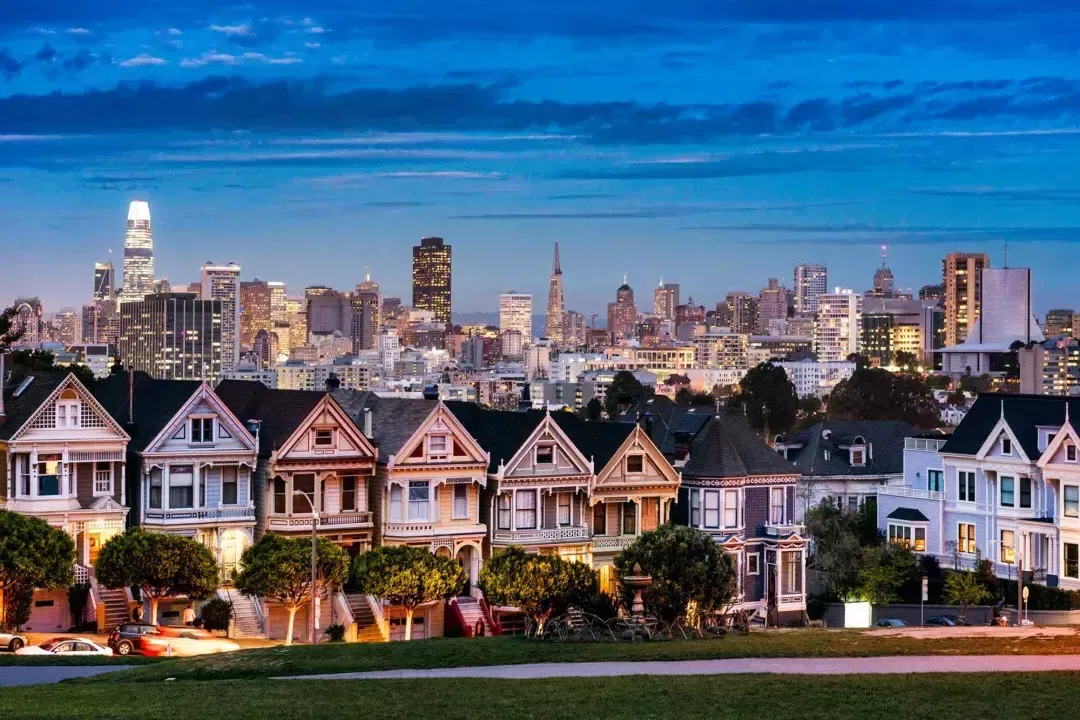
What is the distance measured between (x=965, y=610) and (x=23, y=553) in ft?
118

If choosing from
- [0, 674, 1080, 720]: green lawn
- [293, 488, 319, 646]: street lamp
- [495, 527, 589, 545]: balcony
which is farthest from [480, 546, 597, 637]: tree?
[0, 674, 1080, 720]: green lawn

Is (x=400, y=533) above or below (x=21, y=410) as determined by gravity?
below

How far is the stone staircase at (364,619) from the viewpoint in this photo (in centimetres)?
6181

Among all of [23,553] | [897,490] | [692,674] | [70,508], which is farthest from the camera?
[897,490]

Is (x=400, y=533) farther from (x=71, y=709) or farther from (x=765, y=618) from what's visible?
(x=71, y=709)

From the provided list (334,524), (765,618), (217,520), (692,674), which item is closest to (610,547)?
(765,618)

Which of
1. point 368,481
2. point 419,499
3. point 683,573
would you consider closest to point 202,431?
point 368,481

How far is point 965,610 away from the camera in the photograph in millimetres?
72188

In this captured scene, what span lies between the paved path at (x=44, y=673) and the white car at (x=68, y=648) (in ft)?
12.5

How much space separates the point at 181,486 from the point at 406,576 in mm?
8177

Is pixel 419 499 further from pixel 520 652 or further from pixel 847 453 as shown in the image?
pixel 847 453

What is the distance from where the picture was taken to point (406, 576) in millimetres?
60312

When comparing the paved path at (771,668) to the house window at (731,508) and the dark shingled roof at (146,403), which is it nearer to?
the dark shingled roof at (146,403)

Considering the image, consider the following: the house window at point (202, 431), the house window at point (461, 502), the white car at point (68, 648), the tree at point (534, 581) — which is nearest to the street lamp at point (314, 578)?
the house window at point (202, 431)
